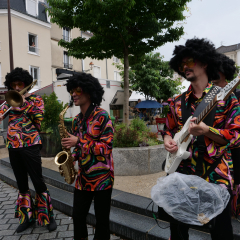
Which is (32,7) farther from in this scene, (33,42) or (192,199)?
(192,199)

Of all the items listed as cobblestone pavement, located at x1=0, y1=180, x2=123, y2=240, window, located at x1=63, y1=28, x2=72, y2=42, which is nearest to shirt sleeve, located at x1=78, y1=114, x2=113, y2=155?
cobblestone pavement, located at x1=0, y1=180, x2=123, y2=240

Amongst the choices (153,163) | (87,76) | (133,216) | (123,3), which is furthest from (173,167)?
(123,3)

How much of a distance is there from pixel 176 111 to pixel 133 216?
193 centimetres

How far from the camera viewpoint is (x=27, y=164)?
292 centimetres

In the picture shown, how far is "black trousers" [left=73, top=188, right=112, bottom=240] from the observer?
215 cm

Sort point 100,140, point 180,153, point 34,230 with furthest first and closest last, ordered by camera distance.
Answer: point 34,230
point 100,140
point 180,153

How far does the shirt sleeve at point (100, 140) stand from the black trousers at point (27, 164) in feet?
3.69

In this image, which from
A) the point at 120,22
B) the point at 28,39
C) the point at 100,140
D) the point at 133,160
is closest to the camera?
the point at 100,140

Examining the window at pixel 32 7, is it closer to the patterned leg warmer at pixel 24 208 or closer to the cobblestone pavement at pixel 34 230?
the cobblestone pavement at pixel 34 230

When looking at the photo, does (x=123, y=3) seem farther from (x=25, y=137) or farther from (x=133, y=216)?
(x=133, y=216)

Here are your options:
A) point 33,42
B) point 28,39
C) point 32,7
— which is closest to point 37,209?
point 28,39

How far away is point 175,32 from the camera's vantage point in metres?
7.08

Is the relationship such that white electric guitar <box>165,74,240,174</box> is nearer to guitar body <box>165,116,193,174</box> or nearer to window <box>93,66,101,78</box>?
guitar body <box>165,116,193,174</box>

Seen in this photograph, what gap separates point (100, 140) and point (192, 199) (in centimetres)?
100
